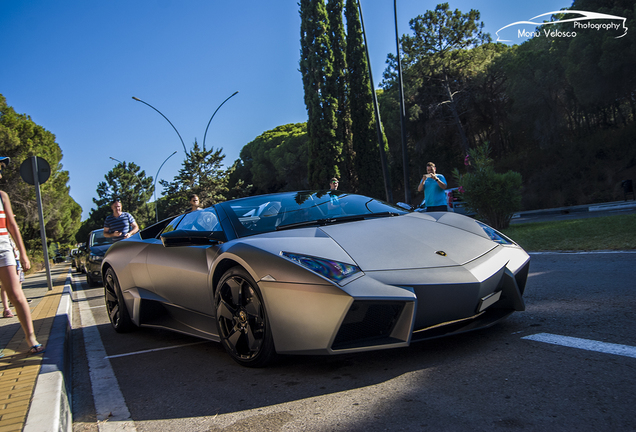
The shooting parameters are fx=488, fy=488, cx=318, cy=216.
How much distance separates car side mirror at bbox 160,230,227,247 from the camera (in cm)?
352

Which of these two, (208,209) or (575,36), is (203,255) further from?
(575,36)

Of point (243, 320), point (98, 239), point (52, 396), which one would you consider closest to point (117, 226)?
point (98, 239)

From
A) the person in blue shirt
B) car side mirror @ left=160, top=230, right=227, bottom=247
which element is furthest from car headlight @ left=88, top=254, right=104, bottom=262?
car side mirror @ left=160, top=230, right=227, bottom=247

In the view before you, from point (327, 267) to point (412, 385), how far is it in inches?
30.2

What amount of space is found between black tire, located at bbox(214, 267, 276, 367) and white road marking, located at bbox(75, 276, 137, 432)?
750 mm

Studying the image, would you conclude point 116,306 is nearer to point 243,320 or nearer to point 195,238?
point 195,238

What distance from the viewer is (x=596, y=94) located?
24750 millimetres

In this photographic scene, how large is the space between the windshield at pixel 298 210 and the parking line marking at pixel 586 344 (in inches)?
55.3

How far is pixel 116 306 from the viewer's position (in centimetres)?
523

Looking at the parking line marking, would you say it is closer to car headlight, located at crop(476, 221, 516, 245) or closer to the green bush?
car headlight, located at crop(476, 221, 516, 245)

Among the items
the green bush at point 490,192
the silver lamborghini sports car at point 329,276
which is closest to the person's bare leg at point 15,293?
the silver lamborghini sports car at point 329,276

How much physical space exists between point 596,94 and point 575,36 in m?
3.26

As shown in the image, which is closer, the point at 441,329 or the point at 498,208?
the point at 441,329

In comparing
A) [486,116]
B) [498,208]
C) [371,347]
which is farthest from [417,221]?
[486,116]
